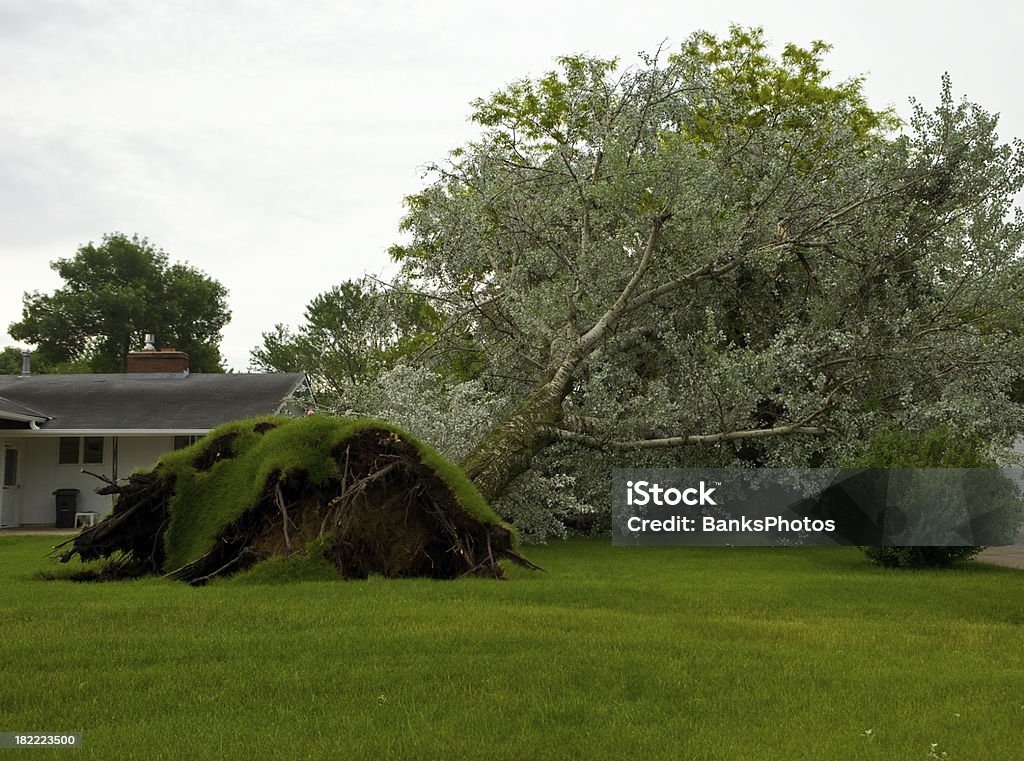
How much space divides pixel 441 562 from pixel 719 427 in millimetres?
6409

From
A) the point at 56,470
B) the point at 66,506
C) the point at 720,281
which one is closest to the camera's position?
the point at 720,281

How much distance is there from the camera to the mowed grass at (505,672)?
4770mm

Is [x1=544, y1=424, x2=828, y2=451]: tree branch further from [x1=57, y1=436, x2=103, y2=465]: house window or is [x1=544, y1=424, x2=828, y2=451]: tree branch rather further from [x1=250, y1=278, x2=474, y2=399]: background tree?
[x1=57, y1=436, x2=103, y2=465]: house window

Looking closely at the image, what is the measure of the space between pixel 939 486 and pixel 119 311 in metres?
53.9

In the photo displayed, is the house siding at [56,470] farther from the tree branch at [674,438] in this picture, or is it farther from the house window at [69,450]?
the tree branch at [674,438]

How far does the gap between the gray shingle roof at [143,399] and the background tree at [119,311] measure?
95.8ft

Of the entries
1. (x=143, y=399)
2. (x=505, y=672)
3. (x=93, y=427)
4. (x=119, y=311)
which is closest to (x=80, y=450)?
(x=143, y=399)

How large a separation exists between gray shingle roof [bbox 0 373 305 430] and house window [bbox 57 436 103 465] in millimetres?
899

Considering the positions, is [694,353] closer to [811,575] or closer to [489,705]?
[811,575]

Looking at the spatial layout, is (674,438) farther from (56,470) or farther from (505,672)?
(56,470)

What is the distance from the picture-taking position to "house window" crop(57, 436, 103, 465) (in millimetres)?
26266

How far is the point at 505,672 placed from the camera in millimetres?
6102

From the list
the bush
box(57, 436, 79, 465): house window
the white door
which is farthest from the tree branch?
box(57, 436, 79, 465): house window

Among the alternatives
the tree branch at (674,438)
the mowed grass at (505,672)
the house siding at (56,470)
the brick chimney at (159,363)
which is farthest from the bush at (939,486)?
the brick chimney at (159,363)
